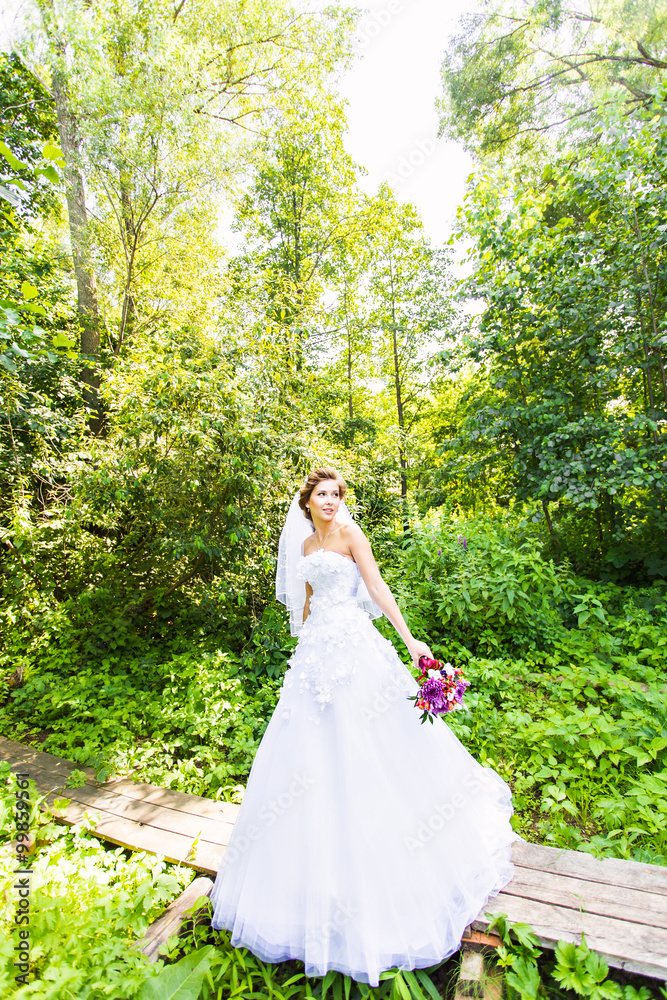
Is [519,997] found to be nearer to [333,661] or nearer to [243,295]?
[333,661]

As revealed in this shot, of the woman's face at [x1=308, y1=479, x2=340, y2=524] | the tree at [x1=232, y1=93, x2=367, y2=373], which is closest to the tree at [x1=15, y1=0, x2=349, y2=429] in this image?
the tree at [x1=232, y1=93, x2=367, y2=373]

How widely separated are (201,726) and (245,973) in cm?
201

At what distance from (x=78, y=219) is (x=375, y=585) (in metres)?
7.29

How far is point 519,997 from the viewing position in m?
1.85

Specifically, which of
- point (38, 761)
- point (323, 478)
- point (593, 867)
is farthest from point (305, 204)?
point (593, 867)

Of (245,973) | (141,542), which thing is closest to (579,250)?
(141,542)

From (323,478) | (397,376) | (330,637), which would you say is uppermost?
(397,376)

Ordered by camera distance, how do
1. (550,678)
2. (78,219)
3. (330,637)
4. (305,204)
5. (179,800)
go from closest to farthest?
1. (330,637)
2. (179,800)
3. (550,678)
4. (78,219)
5. (305,204)

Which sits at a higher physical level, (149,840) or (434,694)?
(434,694)

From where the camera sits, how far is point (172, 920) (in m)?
2.22

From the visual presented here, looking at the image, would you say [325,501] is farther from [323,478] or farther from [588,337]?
[588,337]

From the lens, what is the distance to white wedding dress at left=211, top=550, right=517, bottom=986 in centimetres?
191

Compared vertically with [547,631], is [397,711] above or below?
above

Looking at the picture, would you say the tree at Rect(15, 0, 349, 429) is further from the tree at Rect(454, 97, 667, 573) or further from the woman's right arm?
the tree at Rect(454, 97, 667, 573)
